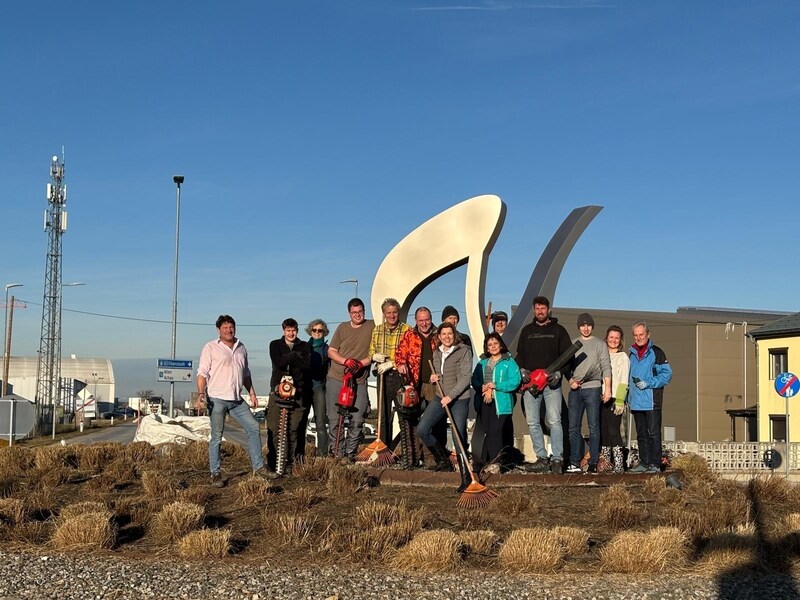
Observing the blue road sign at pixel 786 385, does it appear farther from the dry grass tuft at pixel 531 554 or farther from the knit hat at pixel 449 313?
the dry grass tuft at pixel 531 554

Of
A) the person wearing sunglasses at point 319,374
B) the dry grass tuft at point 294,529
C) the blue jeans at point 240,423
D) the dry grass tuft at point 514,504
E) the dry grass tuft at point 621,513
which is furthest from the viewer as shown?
the person wearing sunglasses at point 319,374

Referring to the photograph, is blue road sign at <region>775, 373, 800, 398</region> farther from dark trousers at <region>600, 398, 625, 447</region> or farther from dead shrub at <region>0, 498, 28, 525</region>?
dead shrub at <region>0, 498, 28, 525</region>

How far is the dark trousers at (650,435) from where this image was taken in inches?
454

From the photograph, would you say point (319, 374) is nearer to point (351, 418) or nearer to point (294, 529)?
point (351, 418)

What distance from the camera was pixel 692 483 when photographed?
432 inches

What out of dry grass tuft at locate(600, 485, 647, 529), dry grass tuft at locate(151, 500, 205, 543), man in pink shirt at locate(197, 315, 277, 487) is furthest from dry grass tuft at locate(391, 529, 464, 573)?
man in pink shirt at locate(197, 315, 277, 487)

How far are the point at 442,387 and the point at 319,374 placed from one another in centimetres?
196

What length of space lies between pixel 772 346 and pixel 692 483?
32.1 m

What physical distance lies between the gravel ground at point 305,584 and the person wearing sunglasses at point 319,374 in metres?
5.06

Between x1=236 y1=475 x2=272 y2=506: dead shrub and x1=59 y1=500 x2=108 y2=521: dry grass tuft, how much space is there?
1.21 m

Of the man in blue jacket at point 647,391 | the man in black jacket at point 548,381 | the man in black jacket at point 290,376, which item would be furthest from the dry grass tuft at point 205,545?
the man in blue jacket at point 647,391

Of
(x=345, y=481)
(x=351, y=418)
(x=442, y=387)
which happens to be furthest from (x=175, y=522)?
(x=351, y=418)

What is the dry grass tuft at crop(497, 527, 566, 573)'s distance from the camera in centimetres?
721

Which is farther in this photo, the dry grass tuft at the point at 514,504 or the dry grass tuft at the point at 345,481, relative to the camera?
the dry grass tuft at the point at 345,481
